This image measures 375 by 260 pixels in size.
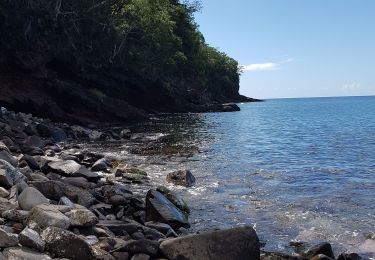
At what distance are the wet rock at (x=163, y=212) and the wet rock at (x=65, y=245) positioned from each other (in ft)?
13.5

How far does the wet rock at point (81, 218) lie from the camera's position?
7314mm

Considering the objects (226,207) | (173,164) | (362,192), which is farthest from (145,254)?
(173,164)

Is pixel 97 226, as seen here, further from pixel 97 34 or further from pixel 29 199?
pixel 97 34

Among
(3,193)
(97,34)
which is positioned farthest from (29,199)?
(97,34)

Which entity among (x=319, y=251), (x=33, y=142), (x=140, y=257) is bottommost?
(x=319, y=251)

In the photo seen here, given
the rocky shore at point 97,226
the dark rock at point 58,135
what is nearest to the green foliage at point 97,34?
the dark rock at point 58,135

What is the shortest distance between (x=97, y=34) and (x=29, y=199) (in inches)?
1894

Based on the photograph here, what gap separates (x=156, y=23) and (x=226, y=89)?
86410 millimetres

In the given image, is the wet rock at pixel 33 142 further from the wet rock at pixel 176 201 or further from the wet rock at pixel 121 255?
the wet rock at pixel 121 255

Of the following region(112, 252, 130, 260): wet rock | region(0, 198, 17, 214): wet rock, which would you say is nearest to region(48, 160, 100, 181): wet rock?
region(0, 198, 17, 214): wet rock

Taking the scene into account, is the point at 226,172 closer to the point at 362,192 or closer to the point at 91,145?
the point at 362,192

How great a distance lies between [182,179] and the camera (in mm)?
15797

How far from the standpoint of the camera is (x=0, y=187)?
27.7 ft

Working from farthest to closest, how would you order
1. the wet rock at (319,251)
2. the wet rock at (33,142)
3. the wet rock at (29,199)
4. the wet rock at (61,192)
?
1. the wet rock at (33,142)
2. the wet rock at (61,192)
3. the wet rock at (319,251)
4. the wet rock at (29,199)
